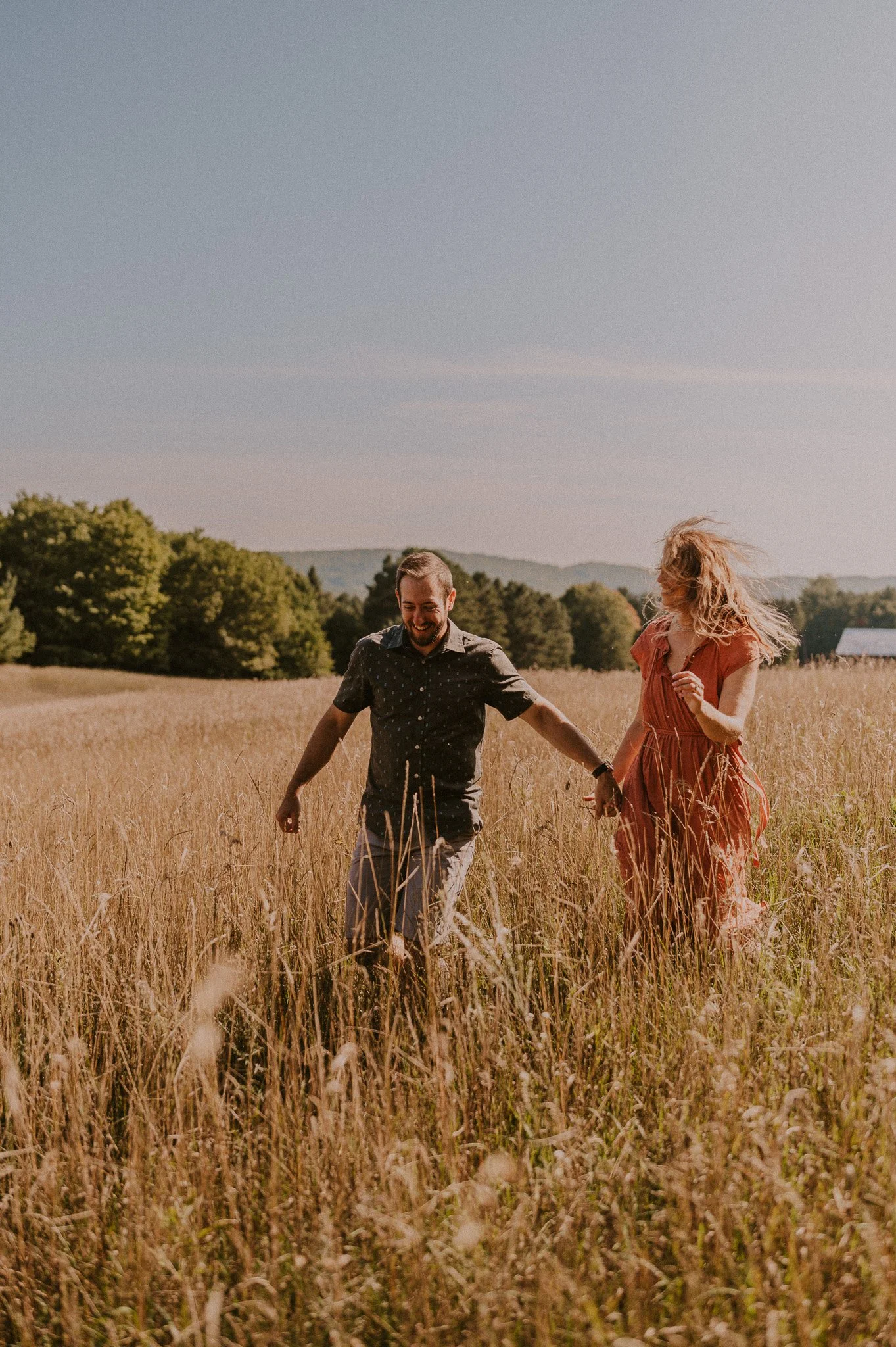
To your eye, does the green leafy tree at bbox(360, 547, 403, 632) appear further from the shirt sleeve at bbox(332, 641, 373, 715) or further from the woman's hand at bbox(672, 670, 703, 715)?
the woman's hand at bbox(672, 670, 703, 715)

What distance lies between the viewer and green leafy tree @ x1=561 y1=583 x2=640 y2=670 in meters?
85.0

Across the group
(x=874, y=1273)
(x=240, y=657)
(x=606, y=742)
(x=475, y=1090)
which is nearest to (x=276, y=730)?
(x=606, y=742)

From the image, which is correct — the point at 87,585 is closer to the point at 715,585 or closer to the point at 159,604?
the point at 159,604

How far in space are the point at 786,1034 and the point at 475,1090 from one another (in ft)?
3.08

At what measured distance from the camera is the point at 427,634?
3418 mm

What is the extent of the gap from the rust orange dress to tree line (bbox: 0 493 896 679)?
43.7 metres

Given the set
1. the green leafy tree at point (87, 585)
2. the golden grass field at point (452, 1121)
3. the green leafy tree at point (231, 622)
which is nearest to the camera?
the golden grass field at point (452, 1121)

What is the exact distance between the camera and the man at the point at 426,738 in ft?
11.0

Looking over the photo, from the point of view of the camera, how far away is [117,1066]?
266cm

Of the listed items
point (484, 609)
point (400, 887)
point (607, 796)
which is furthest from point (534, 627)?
point (400, 887)

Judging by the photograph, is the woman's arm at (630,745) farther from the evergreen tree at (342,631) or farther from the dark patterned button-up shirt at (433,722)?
the evergreen tree at (342,631)

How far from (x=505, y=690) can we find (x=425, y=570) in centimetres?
60

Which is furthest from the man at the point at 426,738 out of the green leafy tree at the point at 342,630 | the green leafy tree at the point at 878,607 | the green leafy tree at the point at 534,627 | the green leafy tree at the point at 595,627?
the green leafy tree at the point at 878,607

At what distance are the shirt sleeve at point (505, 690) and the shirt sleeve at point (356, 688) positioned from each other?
0.52m
